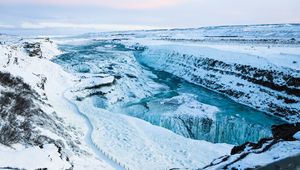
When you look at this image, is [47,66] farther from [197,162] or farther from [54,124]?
[197,162]

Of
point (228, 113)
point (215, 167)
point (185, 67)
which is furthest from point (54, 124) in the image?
point (185, 67)

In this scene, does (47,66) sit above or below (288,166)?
below

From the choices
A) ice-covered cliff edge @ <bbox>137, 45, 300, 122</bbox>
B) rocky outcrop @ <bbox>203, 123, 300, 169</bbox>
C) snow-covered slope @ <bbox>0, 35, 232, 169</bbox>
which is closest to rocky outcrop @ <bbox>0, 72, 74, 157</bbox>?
snow-covered slope @ <bbox>0, 35, 232, 169</bbox>

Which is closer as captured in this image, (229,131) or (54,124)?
(54,124)

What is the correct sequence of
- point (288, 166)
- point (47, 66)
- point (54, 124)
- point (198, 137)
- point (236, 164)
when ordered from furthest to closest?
point (47, 66) → point (198, 137) → point (54, 124) → point (236, 164) → point (288, 166)

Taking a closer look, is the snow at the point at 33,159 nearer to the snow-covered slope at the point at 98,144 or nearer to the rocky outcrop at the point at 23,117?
the snow-covered slope at the point at 98,144

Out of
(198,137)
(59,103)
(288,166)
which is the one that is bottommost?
(198,137)

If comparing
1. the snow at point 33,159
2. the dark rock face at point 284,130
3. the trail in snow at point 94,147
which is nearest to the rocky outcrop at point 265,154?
the dark rock face at point 284,130

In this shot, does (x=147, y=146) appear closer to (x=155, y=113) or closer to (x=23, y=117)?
(x=23, y=117)
